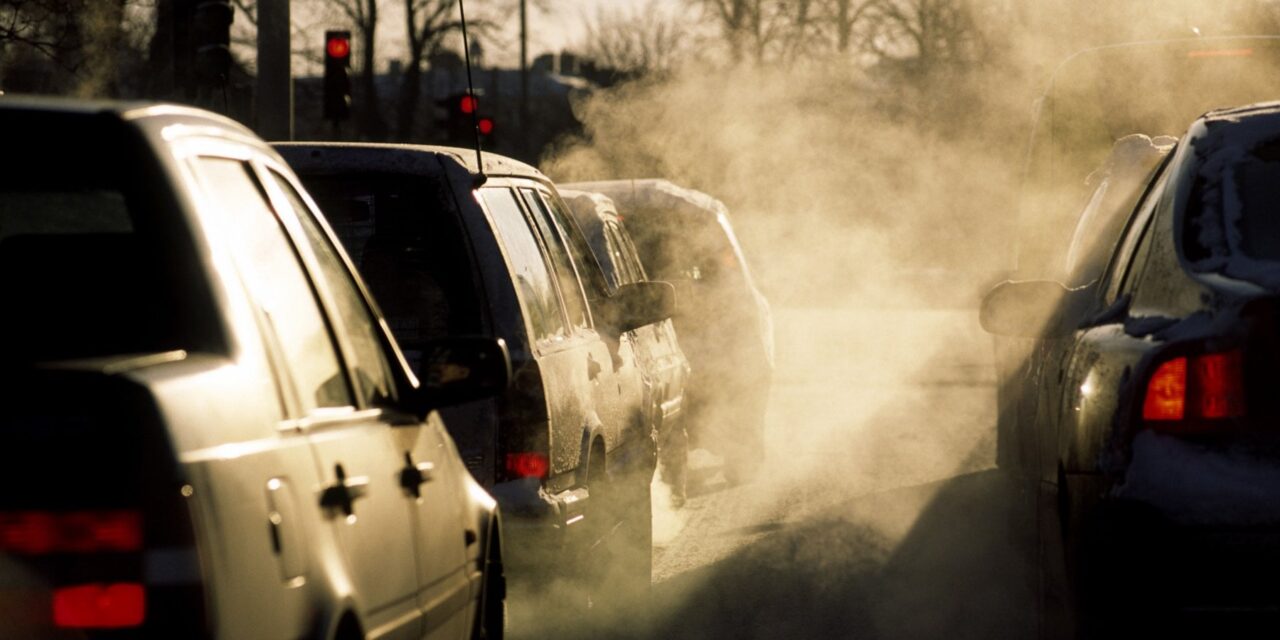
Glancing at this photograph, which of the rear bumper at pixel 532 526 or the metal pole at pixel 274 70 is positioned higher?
the metal pole at pixel 274 70

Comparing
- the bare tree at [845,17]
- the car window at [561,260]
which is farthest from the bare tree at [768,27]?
the car window at [561,260]

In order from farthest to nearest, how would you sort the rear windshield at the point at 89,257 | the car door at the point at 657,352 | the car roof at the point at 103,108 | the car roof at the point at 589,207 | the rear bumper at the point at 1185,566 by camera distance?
the car roof at the point at 589,207
the car door at the point at 657,352
the rear bumper at the point at 1185,566
the car roof at the point at 103,108
the rear windshield at the point at 89,257

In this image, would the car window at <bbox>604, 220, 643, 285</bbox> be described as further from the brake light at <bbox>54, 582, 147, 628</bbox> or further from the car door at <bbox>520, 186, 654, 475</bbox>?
the brake light at <bbox>54, 582, 147, 628</bbox>

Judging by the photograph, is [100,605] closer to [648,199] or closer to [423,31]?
[648,199]

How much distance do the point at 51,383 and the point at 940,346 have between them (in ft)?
92.5

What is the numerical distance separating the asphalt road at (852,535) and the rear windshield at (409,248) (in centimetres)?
191

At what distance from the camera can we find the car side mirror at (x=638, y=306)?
9.38 metres

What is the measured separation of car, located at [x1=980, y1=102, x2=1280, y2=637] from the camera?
4.92 metres

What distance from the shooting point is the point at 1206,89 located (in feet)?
46.1

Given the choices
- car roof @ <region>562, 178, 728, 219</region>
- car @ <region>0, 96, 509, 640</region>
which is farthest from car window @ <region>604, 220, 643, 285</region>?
car @ <region>0, 96, 509, 640</region>

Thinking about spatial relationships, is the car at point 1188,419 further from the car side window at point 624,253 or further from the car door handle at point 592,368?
the car side window at point 624,253

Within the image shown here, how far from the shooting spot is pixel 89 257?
361 cm

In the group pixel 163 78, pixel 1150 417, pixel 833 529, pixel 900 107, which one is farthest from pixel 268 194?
pixel 900 107

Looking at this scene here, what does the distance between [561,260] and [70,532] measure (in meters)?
5.87
